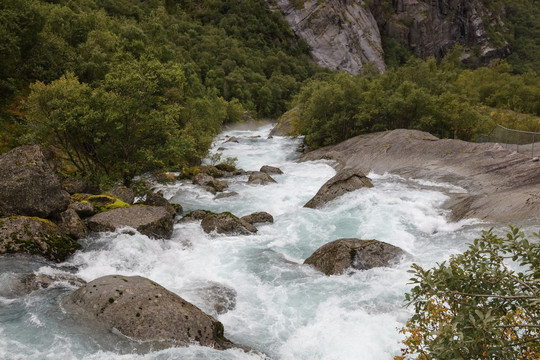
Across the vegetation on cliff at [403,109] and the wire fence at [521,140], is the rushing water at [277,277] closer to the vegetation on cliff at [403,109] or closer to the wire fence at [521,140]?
the wire fence at [521,140]

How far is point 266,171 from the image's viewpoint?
3325cm

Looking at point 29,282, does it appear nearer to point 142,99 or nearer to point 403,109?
point 142,99

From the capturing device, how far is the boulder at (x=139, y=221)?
15781 millimetres

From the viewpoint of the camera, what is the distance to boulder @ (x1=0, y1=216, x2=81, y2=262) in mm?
12656

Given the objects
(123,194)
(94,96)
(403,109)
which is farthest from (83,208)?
(403,109)

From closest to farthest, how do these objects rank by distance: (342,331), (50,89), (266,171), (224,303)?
1. (342,331)
2. (224,303)
3. (50,89)
4. (266,171)

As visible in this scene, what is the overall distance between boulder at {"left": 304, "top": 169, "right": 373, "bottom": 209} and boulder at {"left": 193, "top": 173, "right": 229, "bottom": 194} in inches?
308

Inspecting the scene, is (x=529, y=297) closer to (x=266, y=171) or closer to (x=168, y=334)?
(x=168, y=334)

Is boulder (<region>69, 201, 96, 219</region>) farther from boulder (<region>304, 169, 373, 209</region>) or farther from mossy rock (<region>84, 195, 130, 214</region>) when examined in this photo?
boulder (<region>304, 169, 373, 209</region>)

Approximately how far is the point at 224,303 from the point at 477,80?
221 ft

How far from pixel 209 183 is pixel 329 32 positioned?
132755mm

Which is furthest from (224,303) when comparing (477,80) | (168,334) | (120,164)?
(477,80)

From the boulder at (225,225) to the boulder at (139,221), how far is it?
1.94 metres

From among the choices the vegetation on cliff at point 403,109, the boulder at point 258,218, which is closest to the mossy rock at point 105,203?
the boulder at point 258,218
